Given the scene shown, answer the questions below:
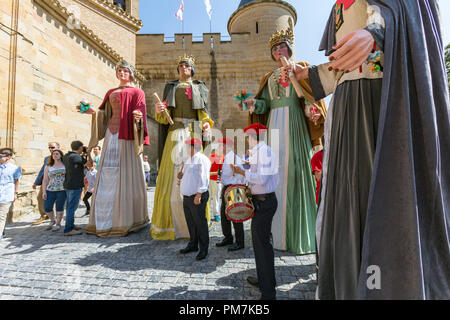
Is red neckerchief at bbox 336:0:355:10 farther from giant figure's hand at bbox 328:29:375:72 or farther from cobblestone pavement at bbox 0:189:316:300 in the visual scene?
cobblestone pavement at bbox 0:189:316:300

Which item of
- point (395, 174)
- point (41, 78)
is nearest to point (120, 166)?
point (395, 174)

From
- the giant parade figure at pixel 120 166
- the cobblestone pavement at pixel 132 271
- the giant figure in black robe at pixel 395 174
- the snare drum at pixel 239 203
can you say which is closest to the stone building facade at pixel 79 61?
the giant parade figure at pixel 120 166

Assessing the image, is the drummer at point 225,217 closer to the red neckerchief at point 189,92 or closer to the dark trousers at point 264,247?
the red neckerchief at point 189,92

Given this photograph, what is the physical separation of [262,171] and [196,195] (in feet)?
4.04

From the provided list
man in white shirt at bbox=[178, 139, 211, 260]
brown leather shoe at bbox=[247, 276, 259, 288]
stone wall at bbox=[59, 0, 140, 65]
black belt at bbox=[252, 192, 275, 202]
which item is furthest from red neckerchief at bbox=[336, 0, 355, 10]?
stone wall at bbox=[59, 0, 140, 65]

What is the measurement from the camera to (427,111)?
45.6 inches

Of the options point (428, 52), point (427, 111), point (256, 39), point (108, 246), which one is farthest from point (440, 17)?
point (256, 39)

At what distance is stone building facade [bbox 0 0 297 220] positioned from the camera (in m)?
5.19

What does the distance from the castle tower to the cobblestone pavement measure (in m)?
14.6

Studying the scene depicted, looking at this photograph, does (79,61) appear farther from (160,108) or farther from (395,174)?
(395,174)

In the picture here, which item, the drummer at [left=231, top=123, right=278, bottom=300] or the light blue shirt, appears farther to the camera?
the light blue shirt

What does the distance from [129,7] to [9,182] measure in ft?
43.6
